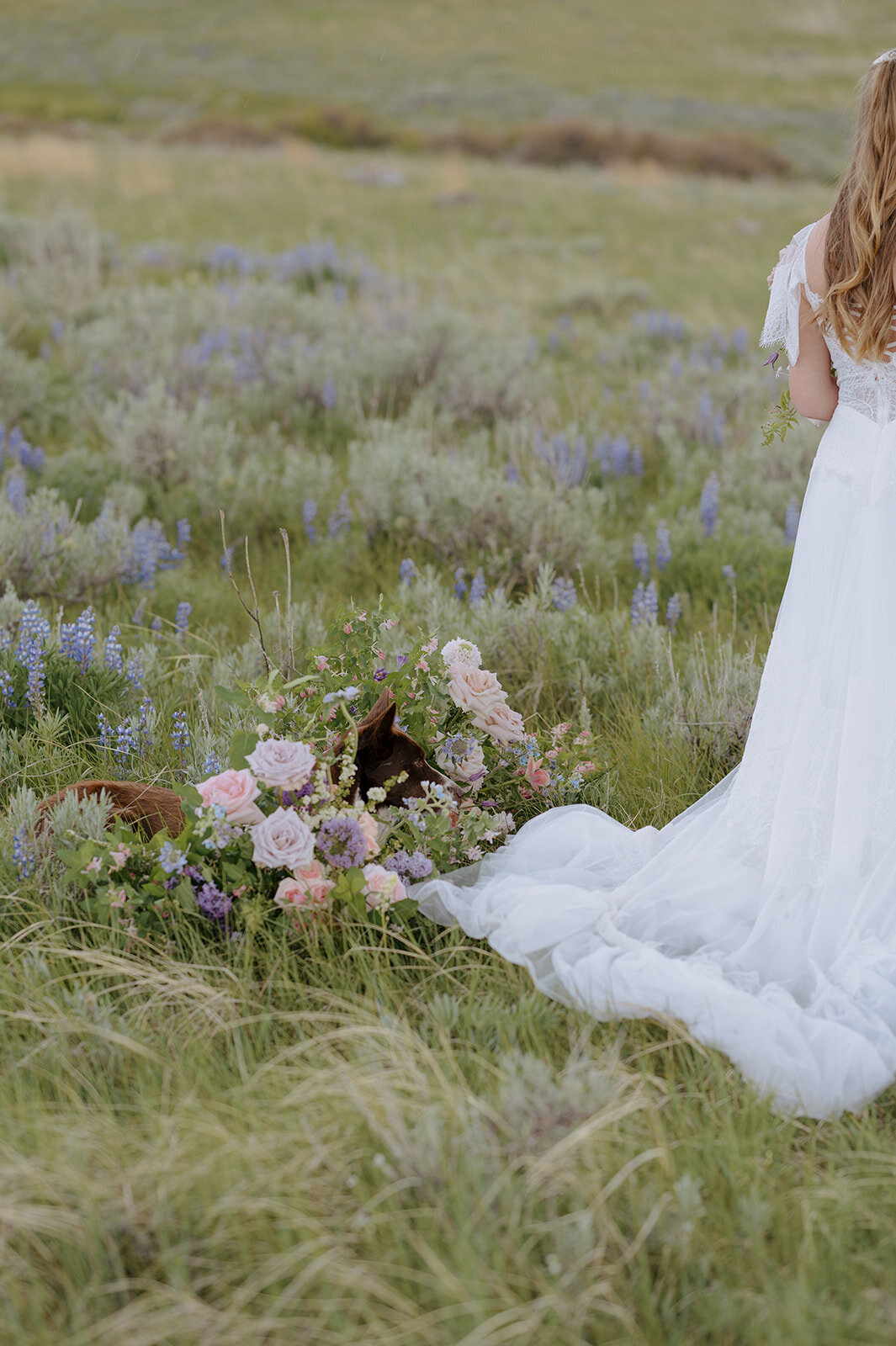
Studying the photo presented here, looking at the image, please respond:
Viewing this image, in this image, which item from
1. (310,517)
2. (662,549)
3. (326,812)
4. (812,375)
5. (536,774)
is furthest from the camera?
(310,517)

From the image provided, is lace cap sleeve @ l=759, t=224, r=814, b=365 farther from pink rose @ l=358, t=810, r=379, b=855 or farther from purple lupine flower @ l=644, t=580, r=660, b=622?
pink rose @ l=358, t=810, r=379, b=855

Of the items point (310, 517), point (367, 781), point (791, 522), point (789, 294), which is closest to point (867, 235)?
point (789, 294)

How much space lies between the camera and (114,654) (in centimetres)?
349

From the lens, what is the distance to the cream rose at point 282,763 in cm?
252

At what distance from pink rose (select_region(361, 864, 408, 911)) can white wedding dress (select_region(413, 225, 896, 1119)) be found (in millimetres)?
175

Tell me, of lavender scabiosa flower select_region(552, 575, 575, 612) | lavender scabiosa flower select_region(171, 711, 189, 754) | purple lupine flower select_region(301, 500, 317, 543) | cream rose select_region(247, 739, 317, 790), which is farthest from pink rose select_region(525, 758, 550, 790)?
purple lupine flower select_region(301, 500, 317, 543)

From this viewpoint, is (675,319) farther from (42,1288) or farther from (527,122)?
(527,122)

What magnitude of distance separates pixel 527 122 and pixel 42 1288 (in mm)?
30749

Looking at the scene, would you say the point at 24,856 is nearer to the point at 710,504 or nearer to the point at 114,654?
the point at 114,654

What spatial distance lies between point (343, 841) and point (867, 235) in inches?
75.7

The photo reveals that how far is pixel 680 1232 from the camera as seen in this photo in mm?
1737

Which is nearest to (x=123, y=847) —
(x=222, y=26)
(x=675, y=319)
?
(x=675, y=319)

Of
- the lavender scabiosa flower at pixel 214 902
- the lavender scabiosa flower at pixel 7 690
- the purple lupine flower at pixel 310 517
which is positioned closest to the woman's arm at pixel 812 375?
the lavender scabiosa flower at pixel 214 902

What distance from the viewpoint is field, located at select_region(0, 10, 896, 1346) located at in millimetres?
1702
